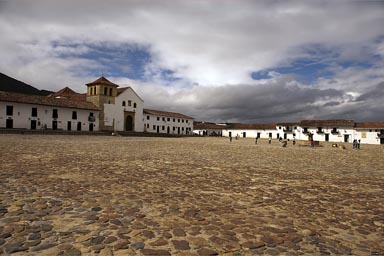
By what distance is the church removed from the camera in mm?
38812

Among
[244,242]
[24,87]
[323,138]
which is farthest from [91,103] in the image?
[24,87]

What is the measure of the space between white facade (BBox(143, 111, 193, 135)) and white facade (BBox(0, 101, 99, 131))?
46.2ft

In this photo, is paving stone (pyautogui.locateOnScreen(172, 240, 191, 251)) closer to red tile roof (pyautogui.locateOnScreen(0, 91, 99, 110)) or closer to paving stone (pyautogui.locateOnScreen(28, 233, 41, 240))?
paving stone (pyautogui.locateOnScreen(28, 233, 41, 240))

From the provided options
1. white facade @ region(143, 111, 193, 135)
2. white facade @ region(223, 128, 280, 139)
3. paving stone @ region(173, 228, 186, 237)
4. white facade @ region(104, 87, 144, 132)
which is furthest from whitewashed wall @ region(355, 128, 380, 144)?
paving stone @ region(173, 228, 186, 237)

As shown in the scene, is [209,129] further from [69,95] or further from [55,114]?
[55,114]

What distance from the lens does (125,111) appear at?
52.3m

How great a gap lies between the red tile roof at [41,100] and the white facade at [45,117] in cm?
53

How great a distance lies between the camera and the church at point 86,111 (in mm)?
38812

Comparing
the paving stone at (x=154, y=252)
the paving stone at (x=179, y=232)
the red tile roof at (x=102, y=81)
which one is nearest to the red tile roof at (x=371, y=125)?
the red tile roof at (x=102, y=81)

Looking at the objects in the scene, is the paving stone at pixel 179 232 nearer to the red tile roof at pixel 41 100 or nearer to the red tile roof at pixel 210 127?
the red tile roof at pixel 41 100

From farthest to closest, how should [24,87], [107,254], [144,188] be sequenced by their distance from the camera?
[24,87]
[144,188]
[107,254]

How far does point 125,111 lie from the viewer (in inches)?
2060

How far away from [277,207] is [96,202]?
298cm

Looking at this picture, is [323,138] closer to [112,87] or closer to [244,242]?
[112,87]
